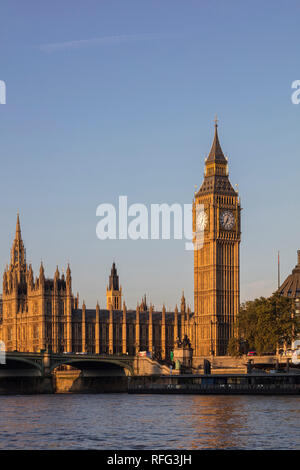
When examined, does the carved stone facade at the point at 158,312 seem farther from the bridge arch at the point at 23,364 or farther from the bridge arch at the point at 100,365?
the bridge arch at the point at 23,364

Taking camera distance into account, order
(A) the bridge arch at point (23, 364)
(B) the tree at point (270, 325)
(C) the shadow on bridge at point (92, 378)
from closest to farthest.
A: 1. (A) the bridge arch at point (23, 364)
2. (B) the tree at point (270, 325)
3. (C) the shadow on bridge at point (92, 378)

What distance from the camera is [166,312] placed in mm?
197750

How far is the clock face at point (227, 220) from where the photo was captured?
6854 inches

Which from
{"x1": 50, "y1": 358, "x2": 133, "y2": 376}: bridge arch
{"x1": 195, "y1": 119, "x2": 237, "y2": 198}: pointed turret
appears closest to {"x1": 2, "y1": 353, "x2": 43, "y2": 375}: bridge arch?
{"x1": 50, "y1": 358, "x2": 133, "y2": 376}: bridge arch

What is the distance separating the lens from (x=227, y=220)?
573 feet

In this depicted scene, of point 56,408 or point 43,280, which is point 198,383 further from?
point 43,280

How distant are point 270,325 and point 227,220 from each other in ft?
107

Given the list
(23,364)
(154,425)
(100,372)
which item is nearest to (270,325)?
(100,372)

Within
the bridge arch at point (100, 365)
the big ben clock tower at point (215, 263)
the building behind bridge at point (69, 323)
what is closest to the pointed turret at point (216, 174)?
the big ben clock tower at point (215, 263)

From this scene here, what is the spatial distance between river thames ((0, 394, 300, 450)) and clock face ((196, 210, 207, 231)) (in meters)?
70.4

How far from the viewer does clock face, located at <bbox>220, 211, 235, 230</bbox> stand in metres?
174
